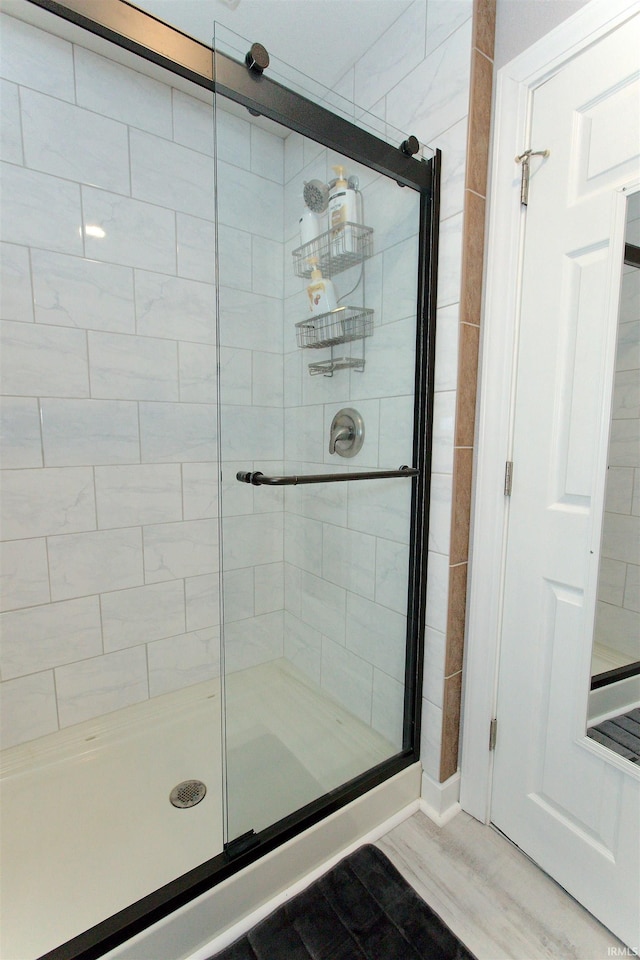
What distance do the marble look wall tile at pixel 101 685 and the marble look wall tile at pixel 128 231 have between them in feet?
4.70

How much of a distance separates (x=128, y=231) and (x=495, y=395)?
1351 millimetres

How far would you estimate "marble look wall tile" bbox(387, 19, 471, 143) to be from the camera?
105 centimetres

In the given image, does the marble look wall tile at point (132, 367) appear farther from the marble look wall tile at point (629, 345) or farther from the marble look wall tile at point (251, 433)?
the marble look wall tile at point (629, 345)

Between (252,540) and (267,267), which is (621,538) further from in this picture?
(267,267)

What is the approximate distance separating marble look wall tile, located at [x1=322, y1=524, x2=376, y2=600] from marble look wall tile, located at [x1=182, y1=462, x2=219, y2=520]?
613 mm

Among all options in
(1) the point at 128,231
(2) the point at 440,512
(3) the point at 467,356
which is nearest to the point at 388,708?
(2) the point at 440,512

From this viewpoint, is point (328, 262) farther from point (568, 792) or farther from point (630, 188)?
point (568, 792)

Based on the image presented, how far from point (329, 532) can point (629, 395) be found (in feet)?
2.76

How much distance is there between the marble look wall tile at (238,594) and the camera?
101 cm

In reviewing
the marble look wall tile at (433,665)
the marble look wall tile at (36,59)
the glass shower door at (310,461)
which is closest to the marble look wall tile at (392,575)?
the glass shower door at (310,461)

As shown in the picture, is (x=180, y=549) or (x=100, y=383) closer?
(x=100, y=383)

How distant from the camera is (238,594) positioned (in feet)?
3.40

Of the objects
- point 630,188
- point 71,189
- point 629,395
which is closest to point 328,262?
point 630,188

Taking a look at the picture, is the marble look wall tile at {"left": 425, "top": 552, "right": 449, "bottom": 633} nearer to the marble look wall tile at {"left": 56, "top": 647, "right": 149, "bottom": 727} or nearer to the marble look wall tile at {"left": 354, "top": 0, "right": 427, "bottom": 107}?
the marble look wall tile at {"left": 56, "top": 647, "right": 149, "bottom": 727}
